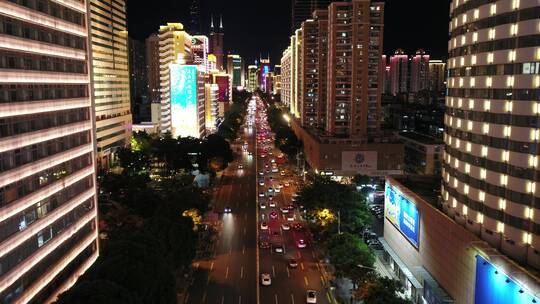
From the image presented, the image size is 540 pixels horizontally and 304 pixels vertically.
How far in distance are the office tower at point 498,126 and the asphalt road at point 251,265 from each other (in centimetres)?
1660

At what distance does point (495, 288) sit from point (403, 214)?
20320 mm

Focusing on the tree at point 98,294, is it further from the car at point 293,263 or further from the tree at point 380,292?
the car at point 293,263

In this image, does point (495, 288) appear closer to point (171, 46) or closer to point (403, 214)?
point (403, 214)

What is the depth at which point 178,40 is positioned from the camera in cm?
16488

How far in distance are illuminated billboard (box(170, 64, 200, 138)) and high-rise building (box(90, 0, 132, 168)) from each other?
13.8m

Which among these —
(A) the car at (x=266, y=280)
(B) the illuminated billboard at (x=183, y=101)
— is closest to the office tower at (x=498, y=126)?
(A) the car at (x=266, y=280)

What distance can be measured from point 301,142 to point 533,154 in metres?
104

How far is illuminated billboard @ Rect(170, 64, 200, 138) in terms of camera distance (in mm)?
136500

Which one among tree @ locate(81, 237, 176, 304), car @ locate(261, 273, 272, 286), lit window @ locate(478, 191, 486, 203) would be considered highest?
lit window @ locate(478, 191, 486, 203)

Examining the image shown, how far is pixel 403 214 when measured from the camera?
54438 millimetres

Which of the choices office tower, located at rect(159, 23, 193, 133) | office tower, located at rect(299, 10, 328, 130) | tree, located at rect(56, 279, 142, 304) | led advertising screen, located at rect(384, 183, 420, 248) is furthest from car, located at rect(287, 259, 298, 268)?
office tower, located at rect(159, 23, 193, 133)

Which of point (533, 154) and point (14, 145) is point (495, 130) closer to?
point (533, 154)

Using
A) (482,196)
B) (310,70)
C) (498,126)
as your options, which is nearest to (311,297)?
(482,196)

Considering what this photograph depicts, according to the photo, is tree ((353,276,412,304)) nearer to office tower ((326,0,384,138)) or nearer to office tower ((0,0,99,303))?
office tower ((0,0,99,303))
